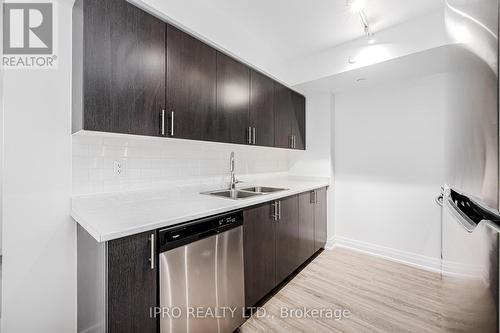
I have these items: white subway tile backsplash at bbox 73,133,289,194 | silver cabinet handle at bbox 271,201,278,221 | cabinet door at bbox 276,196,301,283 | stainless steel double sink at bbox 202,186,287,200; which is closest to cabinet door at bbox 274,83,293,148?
white subway tile backsplash at bbox 73,133,289,194

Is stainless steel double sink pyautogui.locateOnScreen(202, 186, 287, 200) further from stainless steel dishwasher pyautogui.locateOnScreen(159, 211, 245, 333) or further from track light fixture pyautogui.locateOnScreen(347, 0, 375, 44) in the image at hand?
track light fixture pyautogui.locateOnScreen(347, 0, 375, 44)

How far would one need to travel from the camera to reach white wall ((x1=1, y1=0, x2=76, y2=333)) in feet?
3.84

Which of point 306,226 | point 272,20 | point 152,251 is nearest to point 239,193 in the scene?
point 306,226

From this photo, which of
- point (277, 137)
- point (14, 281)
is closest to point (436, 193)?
point (277, 137)

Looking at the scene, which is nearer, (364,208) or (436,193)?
(436,193)

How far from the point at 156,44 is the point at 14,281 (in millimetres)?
1627

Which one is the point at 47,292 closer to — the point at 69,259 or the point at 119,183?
the point at 69,259

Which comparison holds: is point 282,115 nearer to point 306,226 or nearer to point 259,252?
point 306,226

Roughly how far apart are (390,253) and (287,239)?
61.5 inches

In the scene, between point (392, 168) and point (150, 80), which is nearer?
point (150, 80)

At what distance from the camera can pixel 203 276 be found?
1.23 m

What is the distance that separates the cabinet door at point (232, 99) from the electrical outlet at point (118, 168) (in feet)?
2.50

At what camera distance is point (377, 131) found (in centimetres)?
279

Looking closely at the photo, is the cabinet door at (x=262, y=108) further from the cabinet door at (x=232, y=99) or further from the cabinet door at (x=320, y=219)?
the cabinet door at (x=320, y=219)
